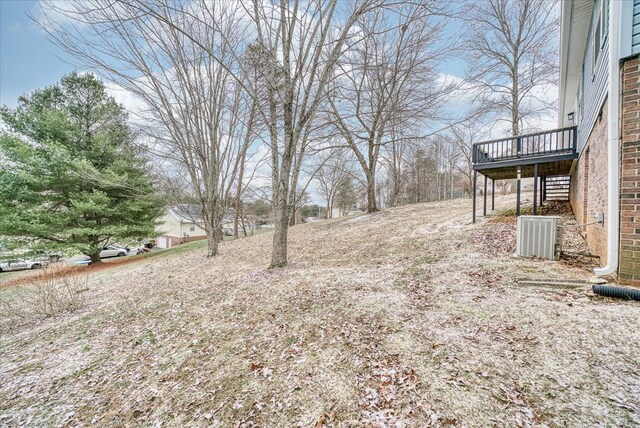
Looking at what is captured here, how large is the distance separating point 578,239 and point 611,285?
3.63 meters

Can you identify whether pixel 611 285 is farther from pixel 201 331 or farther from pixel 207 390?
pixel 201 331

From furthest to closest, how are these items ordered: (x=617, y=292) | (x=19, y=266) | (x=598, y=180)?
(x=19, y=266)
(x=598, y=180)
(x=617, y=292)

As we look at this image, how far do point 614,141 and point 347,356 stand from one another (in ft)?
15.4

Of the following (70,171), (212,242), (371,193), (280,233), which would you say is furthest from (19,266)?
(371,193)

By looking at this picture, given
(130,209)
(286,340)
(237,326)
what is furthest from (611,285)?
(130,209)

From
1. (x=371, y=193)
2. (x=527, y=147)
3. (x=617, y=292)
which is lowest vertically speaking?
(x=617, y=292)

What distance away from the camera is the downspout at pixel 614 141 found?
A: 3643 millimetres

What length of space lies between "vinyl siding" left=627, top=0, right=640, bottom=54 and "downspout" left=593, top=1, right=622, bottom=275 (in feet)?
0.43

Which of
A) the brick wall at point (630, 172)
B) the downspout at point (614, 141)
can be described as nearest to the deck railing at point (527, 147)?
the downspout at point (614, 141)

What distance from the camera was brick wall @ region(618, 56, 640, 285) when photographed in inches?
137

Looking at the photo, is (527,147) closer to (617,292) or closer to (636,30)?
(636,30)

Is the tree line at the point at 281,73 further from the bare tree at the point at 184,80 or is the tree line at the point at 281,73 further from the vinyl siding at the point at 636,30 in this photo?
the vinyl siding at the point at 636,30

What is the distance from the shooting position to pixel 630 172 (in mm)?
3533

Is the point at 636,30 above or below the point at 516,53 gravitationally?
below
